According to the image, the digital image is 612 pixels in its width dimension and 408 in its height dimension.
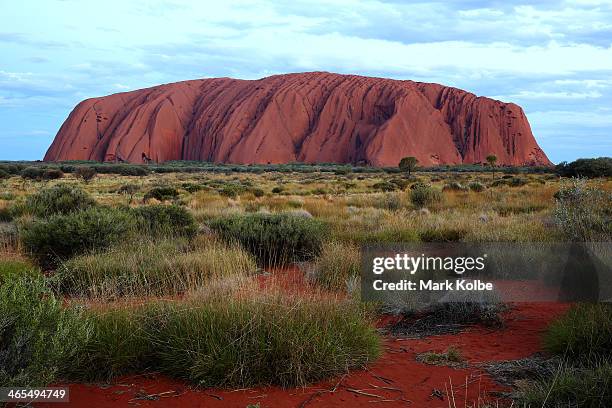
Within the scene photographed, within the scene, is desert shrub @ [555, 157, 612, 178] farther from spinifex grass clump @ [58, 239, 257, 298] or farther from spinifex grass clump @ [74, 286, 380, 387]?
spinifex grass clump @ [74, 286, 380, 387]

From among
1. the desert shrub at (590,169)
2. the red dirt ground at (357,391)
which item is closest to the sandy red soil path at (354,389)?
the red dirt ground at (357,391)

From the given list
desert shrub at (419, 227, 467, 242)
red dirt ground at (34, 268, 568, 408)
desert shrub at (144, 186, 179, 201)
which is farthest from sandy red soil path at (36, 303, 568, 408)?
desert shrub at (144, 186, 179, 201)

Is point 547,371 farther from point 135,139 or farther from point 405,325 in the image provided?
point 135,139

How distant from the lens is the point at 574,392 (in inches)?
144

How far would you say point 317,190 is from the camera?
1127 inches

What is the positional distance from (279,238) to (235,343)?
5216 millimetres

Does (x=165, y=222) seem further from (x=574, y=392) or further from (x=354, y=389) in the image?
(x=574, y=392)

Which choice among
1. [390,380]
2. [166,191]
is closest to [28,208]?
[166,191]

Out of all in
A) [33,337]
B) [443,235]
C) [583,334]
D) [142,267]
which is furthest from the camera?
[443,235]

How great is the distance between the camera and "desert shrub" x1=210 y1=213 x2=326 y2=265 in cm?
945

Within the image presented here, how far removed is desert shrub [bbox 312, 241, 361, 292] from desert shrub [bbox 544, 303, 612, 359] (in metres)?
2.20

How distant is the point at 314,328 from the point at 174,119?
106702 millimetres

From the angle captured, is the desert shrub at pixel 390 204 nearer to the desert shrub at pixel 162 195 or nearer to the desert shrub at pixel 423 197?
the desert shrub at pixel 423 197
